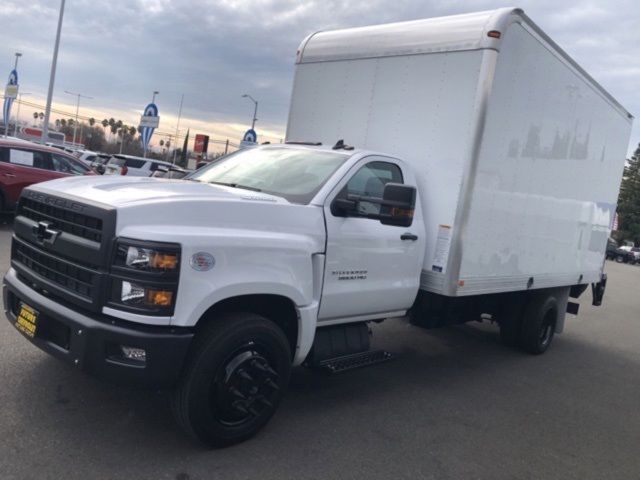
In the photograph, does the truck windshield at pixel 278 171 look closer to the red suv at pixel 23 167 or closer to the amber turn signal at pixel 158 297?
the amber turn signal at pixel 158 297

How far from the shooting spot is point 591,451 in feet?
15.3

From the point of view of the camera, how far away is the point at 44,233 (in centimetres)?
363

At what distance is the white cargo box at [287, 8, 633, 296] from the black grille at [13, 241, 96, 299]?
3029 mm

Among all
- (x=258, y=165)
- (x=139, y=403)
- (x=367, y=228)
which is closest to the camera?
(x=139, y=403)

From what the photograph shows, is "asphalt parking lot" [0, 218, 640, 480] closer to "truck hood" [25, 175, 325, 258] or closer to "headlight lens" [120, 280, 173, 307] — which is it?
"headlight lens" [120, 280, 173, 307]

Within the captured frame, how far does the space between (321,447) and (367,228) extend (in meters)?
1.68

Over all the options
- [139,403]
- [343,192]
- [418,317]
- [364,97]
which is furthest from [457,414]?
[364,97]

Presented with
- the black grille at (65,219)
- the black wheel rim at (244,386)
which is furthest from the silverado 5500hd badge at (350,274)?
the black grille at (65,219)

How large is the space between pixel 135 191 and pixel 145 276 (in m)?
0.72

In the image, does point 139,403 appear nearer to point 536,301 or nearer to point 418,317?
point 418,317

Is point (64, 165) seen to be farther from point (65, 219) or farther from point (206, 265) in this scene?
point (206, 265)

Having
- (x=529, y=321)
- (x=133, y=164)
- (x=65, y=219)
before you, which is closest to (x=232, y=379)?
(x=65, y=219)

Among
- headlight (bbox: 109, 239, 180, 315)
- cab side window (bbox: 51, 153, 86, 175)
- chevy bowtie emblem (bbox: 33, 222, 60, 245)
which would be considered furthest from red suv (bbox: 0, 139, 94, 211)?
headlight (bbox: 109, 239, 180, 315)

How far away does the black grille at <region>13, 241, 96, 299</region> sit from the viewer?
10.8 ft
